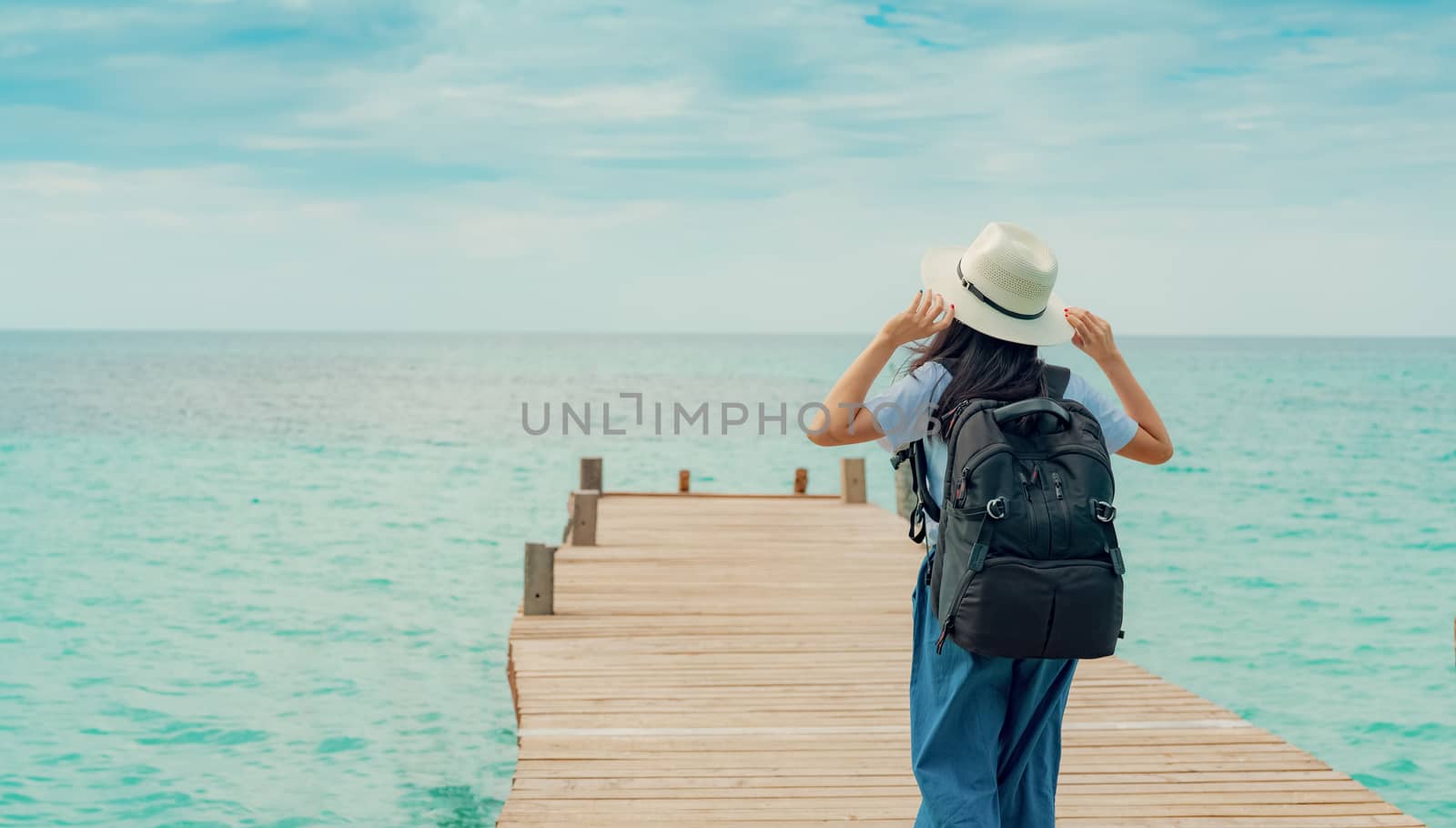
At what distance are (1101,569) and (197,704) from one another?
11.6m

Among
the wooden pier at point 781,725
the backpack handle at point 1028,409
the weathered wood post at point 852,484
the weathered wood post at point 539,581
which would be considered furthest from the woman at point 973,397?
the weathered wood post at point 852,484

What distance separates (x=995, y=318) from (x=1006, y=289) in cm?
9

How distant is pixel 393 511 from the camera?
1106 inches

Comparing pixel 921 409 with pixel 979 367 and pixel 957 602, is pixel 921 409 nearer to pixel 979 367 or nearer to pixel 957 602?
pixel 979 367

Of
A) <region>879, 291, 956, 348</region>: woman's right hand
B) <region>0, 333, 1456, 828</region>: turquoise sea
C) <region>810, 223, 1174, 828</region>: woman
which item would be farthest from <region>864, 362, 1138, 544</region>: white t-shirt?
<region>0, 333, 1456, 828</region>: turquoise sea

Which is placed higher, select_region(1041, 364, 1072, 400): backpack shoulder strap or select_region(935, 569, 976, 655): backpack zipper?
select_region(1041, 364, 1072, 400): backpack shoulder strap

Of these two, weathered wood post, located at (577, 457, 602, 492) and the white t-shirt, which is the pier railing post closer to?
weathered wood post, located at (577, 457, 602, 492)

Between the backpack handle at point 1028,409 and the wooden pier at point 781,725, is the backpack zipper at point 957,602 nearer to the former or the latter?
the backpack handle at point 1028,409

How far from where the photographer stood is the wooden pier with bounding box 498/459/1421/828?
4.92m

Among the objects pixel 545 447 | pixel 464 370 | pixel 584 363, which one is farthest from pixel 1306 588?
pixel 584 363

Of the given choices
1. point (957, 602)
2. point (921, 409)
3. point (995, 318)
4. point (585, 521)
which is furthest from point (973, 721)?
point (585, 521)

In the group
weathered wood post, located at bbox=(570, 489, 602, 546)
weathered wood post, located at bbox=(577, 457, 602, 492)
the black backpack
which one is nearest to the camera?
the black backpack

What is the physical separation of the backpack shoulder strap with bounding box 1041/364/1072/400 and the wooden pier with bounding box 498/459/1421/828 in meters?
2.31

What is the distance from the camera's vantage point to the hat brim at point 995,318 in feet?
10.3
